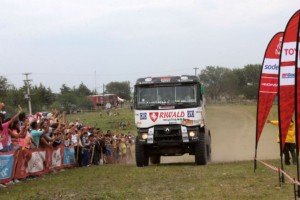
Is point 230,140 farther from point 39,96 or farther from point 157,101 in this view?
point 39,96

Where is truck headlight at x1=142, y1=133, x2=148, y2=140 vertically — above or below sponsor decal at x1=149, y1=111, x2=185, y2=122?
below

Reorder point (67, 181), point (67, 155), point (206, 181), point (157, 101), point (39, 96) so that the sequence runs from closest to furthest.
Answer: point (206, 181), point (67, 181), point (157, 101), point (67, 155), point (39, 96)

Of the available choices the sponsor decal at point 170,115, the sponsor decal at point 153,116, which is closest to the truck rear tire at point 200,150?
the sponsor decal at point 170,115

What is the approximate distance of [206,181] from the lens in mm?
11141

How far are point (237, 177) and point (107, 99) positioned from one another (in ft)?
266

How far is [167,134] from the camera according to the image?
15.8 m

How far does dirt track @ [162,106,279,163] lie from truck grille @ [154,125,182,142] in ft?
24.4

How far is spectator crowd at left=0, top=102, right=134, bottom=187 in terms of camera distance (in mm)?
12094

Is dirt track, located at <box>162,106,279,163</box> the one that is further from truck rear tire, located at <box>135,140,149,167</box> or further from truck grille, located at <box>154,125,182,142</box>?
truck grille, located at <box>154,125,182,142</box>

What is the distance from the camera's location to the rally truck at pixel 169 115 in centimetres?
1573

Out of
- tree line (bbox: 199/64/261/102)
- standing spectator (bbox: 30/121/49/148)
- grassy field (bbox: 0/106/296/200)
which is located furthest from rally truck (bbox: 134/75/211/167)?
tree line (bbox: 199/64/261/102)

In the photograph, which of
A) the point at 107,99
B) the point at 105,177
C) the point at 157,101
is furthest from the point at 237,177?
the point at 107,99

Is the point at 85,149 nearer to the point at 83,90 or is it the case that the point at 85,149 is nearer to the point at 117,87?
the point at 83,90

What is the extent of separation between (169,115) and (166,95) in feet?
2.62
